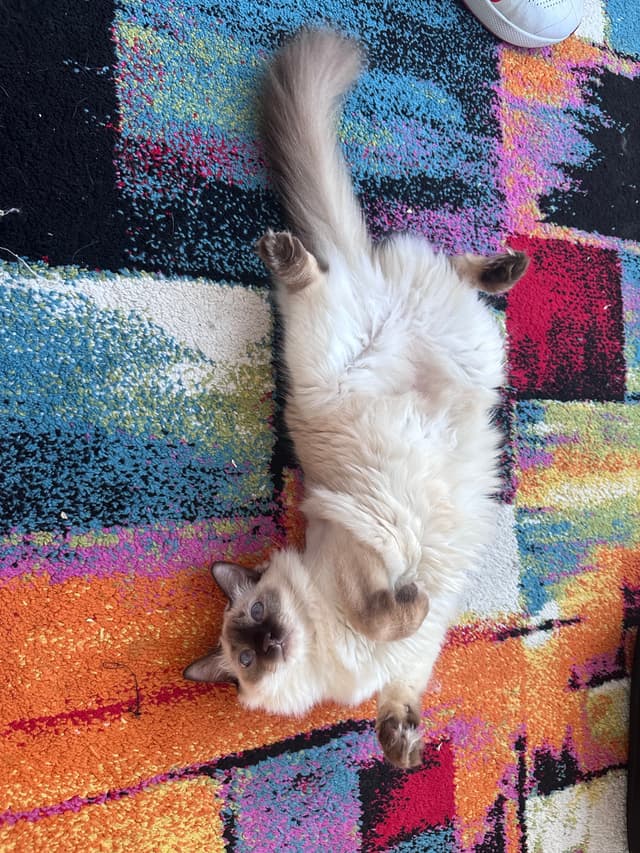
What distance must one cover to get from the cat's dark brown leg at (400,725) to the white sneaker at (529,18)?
1.64 metres

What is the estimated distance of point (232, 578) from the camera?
1295mm

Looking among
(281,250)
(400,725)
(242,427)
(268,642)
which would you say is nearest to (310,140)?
(281,250)

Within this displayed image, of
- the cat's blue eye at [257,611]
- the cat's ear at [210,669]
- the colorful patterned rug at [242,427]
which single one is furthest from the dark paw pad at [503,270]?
the cat's ear at [210,669]

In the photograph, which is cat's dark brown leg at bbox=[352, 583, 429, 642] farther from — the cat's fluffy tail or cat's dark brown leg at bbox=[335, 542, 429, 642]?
the cat's fluffy tail

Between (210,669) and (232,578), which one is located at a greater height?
(232,578)

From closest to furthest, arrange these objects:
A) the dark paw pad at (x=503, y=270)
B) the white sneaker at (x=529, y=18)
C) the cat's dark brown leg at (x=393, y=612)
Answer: the cat's dark brown leg at (x=393, y=612)
the dark paw pad at (x=503, y=270)
the white sneaker at (x=529, y=18)

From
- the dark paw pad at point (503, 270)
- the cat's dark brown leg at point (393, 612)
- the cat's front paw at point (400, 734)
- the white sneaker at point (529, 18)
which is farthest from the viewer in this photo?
the white sneaker at point (529, 18)

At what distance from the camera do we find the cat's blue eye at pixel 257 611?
4.11 feet

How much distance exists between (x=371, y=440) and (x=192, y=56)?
3.14 ft

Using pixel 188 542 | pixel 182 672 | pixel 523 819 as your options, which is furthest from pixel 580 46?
pixel 523 819

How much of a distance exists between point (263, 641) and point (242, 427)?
0.47 metres

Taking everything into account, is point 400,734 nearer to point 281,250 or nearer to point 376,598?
point 376,598

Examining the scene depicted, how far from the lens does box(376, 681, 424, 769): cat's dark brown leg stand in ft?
4.17

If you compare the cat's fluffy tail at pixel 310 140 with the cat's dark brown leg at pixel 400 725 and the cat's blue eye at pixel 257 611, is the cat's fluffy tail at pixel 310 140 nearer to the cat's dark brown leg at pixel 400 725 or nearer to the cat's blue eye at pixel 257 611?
the cat's blue eye at pixel 257 611
